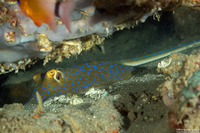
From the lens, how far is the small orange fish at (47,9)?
1977mm

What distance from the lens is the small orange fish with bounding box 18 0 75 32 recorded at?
1.98 meters

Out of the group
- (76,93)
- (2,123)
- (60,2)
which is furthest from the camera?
(76,93)

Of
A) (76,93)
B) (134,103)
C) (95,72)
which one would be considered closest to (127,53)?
(95,72)

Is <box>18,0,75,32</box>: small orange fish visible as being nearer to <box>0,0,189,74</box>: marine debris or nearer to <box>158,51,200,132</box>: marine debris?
<box>0,0,189,74</box>: marine debris

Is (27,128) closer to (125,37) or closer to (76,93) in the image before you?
(76,93)

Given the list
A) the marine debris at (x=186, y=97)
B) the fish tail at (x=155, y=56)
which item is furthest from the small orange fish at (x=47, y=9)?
the fish tail at (x=155, y=56)

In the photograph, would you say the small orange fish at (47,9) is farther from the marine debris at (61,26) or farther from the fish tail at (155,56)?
the fish tail at (155,56)

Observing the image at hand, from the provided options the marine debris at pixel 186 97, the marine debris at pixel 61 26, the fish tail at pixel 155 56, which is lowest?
the marine debris at pixel 186 97

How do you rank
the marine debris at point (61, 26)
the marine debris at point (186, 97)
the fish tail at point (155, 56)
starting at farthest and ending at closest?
the fish tail at point (155, 56)
the marine debris at point (61, 26)
the marine debris at point (186, 97)

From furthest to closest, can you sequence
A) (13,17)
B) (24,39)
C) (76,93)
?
(76,93) < (24,39) < (13,17)

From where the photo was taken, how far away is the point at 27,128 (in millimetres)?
1885

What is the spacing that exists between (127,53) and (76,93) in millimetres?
3705

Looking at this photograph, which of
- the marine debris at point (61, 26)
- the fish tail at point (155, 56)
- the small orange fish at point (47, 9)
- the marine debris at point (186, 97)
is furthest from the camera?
the fish tail at point (155, 56)

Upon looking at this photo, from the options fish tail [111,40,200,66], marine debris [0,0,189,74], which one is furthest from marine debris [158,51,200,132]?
fish tail [111,40,200,66]
